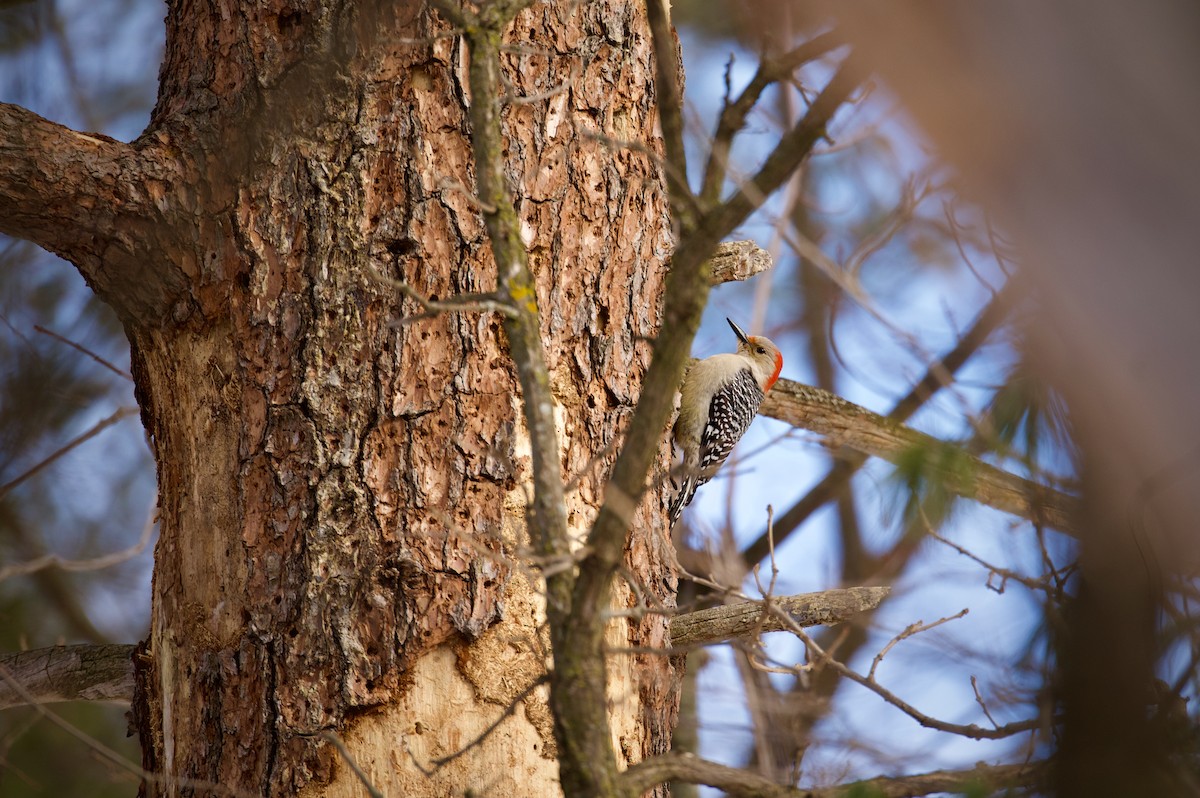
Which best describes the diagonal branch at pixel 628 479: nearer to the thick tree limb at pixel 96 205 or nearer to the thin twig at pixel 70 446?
the thick tree limb at pixel 96 205

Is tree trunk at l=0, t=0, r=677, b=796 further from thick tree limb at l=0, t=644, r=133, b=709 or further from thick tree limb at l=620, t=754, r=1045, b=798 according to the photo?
thick tree limb at l=620, t=754, r=1045, b=798

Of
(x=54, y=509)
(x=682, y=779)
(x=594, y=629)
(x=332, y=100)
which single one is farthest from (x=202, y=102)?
(x=54, y=509)

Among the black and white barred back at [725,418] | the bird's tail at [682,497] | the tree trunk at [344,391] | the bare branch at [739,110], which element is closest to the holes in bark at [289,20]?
the tree trunk at [344,391]

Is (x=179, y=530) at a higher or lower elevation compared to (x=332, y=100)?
lower

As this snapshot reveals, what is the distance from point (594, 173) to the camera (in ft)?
9.10

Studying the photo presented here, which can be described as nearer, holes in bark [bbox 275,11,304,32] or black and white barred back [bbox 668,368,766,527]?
holes in bark [bbox 275,11,304,32]

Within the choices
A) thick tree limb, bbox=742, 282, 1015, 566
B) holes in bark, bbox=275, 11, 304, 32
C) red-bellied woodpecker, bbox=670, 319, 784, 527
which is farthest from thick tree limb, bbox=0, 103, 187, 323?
thick tree limb, bbox=742, 282, 1015, 566

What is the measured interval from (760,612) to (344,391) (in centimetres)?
130

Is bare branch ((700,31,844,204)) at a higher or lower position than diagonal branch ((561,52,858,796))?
higher

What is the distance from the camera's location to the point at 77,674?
2918 mm

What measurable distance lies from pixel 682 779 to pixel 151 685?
166 centimetres

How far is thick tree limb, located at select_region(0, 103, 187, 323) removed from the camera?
2.34 meters

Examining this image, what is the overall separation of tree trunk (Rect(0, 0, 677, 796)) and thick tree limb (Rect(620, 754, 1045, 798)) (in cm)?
72

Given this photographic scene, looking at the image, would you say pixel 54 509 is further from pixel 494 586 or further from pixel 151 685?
pixel 494 586
